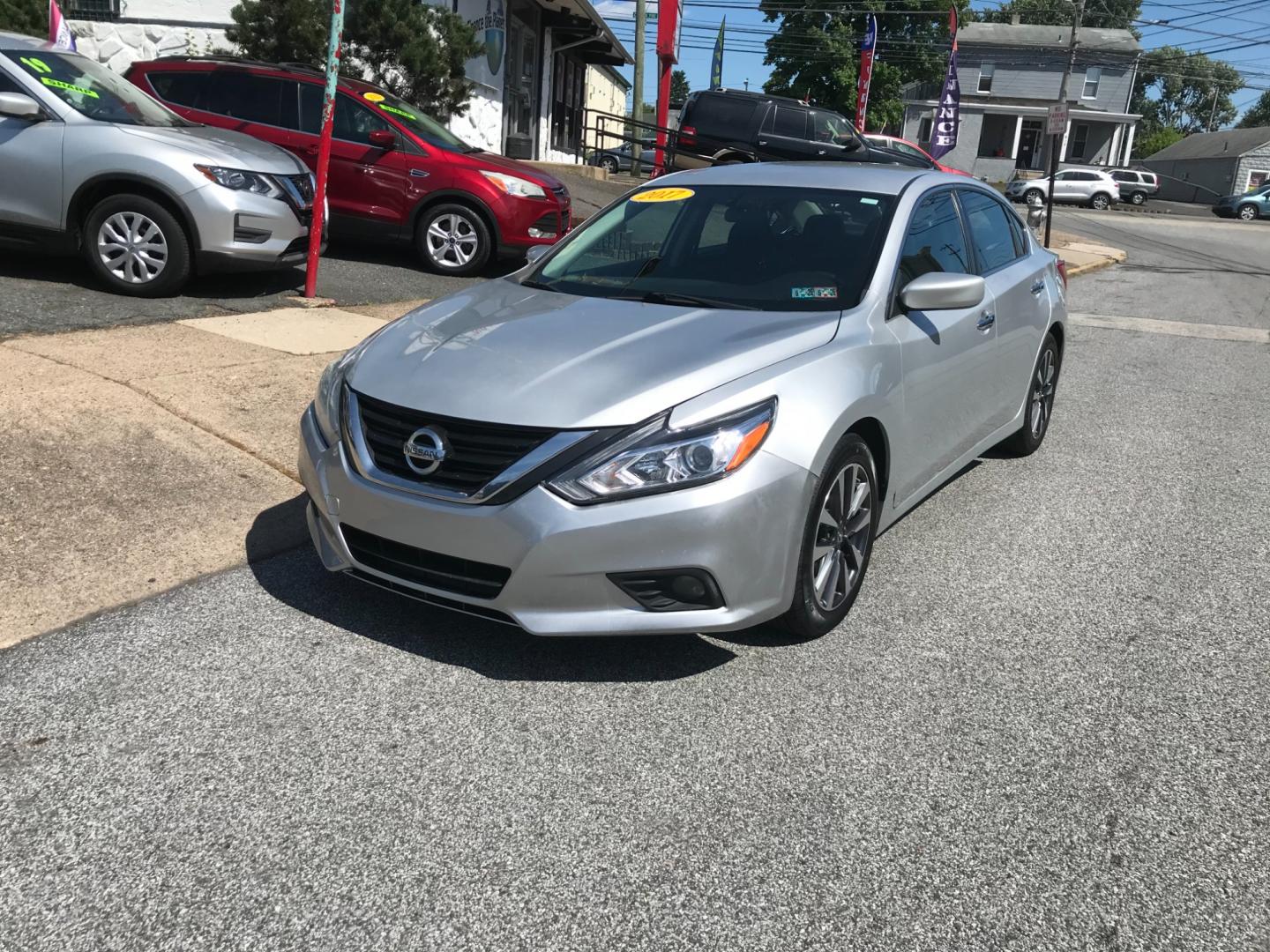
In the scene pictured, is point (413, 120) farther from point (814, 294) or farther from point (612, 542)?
point (612, 542)

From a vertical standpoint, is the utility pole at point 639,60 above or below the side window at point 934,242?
above

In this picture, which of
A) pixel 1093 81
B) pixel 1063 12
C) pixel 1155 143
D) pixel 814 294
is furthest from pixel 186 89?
pixel 1155 143

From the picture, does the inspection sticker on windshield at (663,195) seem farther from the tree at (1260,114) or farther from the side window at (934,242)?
the tree at (1260,114)

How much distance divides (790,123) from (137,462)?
59.7 feet

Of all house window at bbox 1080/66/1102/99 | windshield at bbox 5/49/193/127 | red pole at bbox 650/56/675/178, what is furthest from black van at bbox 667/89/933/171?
house window at bbox 1080/66/1102/99

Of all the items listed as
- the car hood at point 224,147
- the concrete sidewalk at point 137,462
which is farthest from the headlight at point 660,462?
the car hood at point 224,147

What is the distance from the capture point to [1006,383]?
18.0 feet

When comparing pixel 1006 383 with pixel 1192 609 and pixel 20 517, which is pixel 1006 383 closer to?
pixel 1192 609

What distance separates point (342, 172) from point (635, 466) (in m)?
8.70

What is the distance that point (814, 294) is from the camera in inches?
167

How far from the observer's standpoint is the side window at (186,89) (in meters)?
11.0

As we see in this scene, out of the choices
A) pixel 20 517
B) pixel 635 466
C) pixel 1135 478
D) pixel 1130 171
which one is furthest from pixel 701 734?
pixel 1130 171

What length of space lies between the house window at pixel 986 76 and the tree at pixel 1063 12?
13.5 m

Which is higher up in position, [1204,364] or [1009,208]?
[1009,208]
